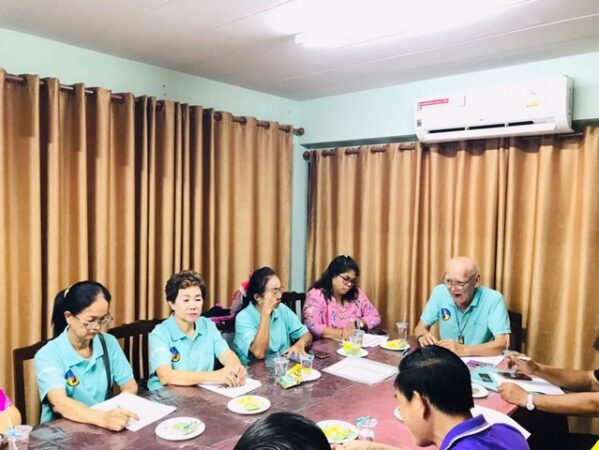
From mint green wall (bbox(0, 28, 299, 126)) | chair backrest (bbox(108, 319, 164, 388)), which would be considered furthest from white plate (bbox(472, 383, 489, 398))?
mint green wall (bbox(0, 28, 299, 126))

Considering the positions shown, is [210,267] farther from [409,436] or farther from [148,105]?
[409,436]

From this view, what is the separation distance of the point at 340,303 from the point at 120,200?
5.29ft

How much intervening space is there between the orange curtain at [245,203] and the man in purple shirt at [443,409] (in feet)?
7.36

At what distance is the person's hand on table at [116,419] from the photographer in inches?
61.8

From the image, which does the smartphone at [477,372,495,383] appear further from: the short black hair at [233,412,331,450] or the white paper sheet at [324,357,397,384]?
the short black hair at [233,412,331,450]

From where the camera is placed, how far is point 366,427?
1.58m

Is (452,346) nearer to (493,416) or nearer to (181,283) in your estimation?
(493,416)

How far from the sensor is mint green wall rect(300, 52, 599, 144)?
2.77m

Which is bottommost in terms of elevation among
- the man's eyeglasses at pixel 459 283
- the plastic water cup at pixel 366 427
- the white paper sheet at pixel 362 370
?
the white paper sheet at pixel 362 370

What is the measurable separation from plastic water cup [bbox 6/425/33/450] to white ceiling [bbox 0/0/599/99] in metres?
1.75

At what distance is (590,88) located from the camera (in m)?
2.75

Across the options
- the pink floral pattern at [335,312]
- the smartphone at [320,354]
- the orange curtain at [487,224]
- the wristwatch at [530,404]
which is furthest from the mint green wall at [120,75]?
the wristwatch at [530,404]

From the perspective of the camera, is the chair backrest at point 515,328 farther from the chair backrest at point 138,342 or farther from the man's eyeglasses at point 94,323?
the man's eyeglasses at point 94,323

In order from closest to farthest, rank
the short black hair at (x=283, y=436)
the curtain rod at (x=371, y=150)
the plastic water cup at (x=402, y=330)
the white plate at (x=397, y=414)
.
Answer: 1. the short black hair at (x=283, y=436)
2. the white plate at (x=397, y=414)
3. the plastic water cup at (x=402, y=330)
4. the curtain rod at (x=371, y=150)
